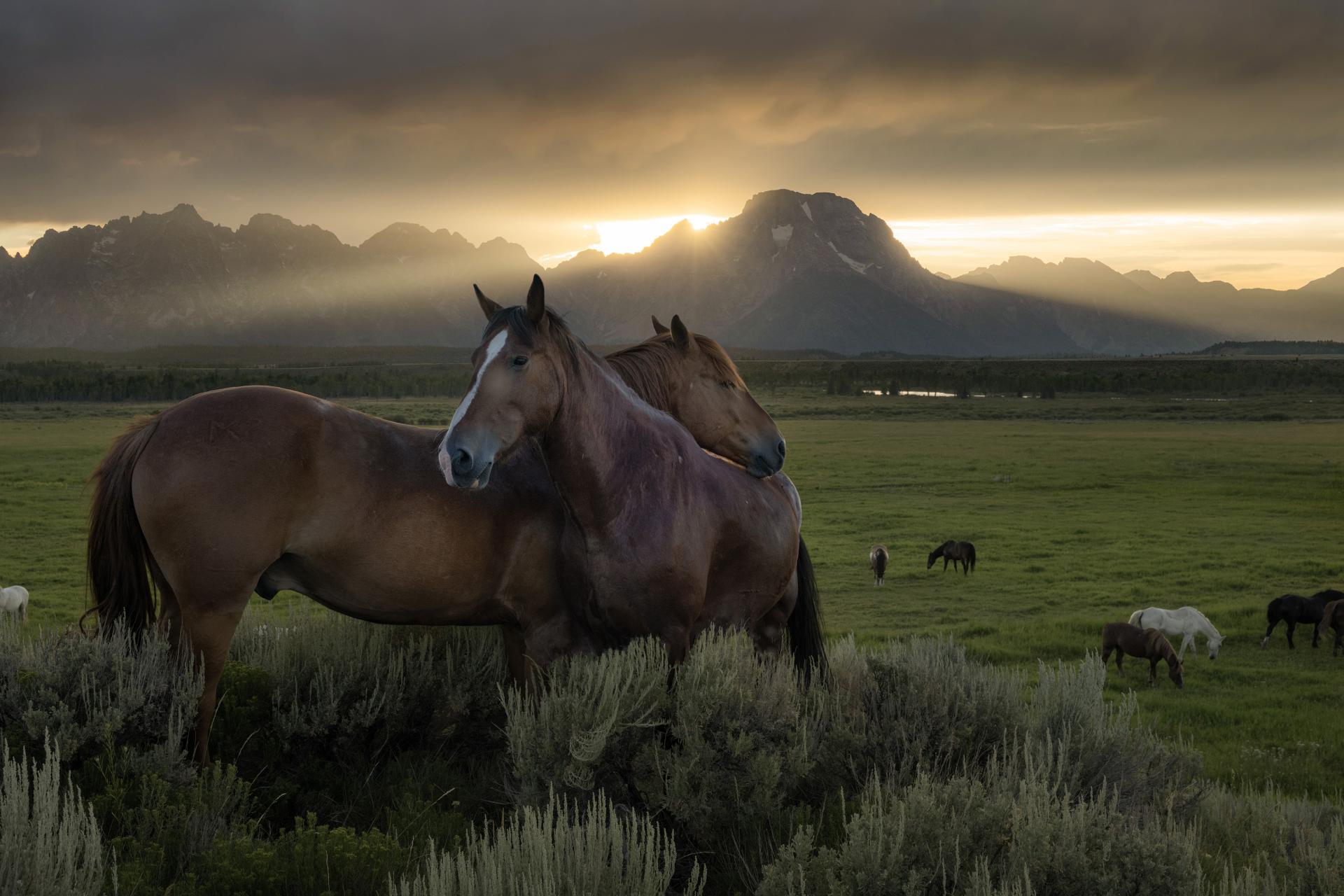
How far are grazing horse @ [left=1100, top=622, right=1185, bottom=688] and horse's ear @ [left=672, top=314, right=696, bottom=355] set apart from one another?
9.78 meters

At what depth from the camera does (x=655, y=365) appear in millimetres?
5043

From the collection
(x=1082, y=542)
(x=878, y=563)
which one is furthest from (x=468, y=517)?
(x=1082, y=542)

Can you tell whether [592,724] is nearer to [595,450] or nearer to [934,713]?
[595,450]

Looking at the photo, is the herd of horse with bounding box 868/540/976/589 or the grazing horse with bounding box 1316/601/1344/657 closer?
the grazing horse with bounding box 1316/601/1344/657

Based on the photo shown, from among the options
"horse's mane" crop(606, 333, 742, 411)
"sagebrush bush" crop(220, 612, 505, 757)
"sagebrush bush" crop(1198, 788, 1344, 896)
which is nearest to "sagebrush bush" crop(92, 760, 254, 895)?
"sagebrush bush" crop(220, 612, 505, 757)

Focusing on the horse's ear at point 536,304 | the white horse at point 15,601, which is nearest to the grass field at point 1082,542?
the white horse at point 15,601

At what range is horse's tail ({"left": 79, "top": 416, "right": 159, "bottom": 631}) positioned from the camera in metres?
4.15

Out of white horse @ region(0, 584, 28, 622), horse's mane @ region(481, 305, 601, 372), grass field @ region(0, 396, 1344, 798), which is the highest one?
horse's mane @ region(481, 305, 601, 372)

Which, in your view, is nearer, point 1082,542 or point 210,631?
point 210,631

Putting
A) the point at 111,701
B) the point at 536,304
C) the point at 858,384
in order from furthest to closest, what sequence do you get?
the point at 858,384 → the point at 111,701 → the point at 536,304

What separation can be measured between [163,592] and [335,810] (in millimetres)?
1319

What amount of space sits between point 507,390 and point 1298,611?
15.1 metres

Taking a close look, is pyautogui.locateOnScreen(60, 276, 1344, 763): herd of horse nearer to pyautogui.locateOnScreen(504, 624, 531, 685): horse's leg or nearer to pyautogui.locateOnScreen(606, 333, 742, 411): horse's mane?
pyautogui.locateOnScreen(504, 624, 531, 685): horse's leg

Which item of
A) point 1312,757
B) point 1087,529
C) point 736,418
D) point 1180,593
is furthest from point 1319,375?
point 736,418
